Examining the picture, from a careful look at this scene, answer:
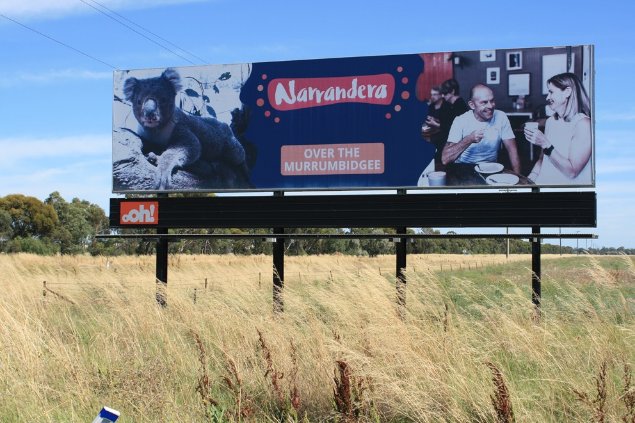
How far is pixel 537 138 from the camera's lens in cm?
1323

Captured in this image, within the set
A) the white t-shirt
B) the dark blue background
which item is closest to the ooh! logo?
the dark blue background

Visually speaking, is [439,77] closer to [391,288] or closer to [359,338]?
[391,288]

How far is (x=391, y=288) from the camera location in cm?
1111

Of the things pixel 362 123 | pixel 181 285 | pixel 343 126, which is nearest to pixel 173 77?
pixel 343 126

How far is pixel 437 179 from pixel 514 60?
2789 mm

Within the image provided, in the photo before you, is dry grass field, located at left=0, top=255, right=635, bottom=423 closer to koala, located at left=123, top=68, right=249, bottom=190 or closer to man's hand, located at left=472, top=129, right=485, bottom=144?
man's hand, located at left=472, top=129, right=485, bottom=144

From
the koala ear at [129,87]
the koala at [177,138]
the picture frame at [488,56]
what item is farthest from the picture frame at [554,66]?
the koala ear at [129,87]

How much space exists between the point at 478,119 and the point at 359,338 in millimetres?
6793

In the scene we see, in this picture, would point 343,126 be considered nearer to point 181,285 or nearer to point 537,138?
point 537,138

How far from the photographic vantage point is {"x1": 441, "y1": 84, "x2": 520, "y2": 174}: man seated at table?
13.4m

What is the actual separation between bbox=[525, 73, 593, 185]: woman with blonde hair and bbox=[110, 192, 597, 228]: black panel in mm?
534

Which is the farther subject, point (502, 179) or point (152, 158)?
point (152, 158)

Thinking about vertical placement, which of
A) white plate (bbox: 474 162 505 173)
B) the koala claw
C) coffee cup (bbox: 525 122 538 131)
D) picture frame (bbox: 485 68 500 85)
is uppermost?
picture frame (bbox: 485 68 500 85)

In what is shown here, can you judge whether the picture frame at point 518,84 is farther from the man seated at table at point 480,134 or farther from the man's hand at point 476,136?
the man's hand at point 476,136
